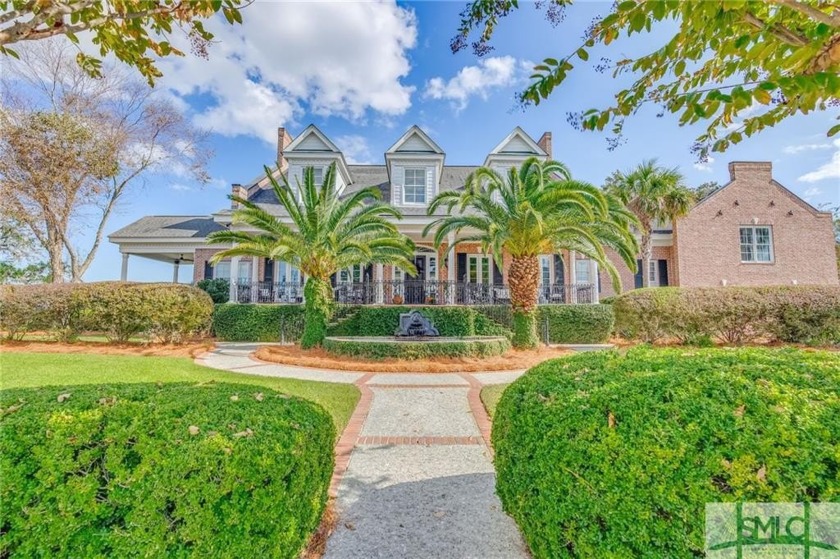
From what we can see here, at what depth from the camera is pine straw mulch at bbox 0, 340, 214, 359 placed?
11789 millimetres

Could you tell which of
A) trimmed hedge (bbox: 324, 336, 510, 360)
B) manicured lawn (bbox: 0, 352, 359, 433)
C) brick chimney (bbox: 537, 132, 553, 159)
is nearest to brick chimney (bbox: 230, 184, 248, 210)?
manicured lawn (bbox: 0, 352, 359, 433)

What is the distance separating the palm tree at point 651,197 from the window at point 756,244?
391cm

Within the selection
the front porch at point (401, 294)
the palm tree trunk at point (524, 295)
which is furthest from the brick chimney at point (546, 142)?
the palm tree trunk at point (524, 295)

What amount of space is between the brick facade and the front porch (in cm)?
925

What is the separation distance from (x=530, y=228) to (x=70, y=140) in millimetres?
22342

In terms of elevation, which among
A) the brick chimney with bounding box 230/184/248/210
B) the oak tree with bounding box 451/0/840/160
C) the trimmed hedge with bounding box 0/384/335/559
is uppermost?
the brick chimney with bounding box 230/184/248/210

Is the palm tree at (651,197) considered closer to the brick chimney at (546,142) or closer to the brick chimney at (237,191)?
the brick chimney at (546,142)

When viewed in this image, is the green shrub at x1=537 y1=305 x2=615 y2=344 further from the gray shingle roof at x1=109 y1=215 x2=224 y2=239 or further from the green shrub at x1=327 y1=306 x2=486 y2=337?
the gray shingle roof at x1=109 y1=215 x2=224 y2=239

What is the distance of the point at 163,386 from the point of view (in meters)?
2.88

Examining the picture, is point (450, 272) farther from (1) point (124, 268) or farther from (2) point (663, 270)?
(1) point (124, 268)

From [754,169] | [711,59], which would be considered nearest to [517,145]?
[754,169]

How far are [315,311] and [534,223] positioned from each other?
771 cm

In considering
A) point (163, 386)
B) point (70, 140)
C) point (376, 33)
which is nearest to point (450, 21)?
point (376, 33)

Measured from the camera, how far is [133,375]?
810cm
